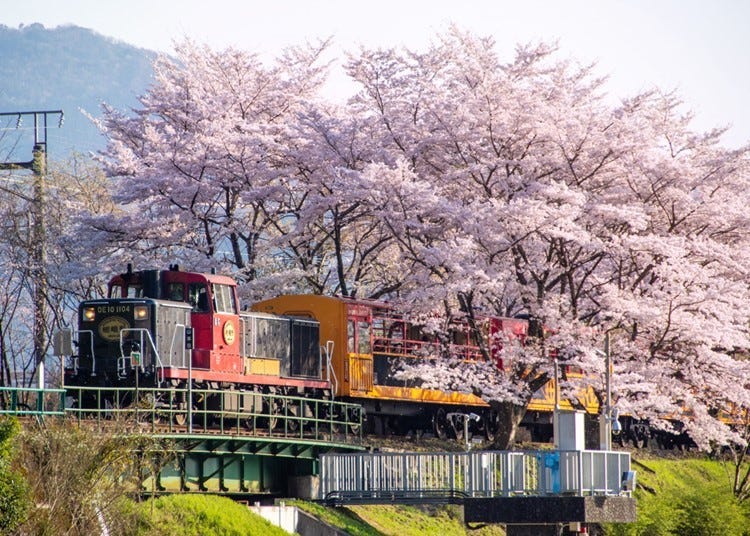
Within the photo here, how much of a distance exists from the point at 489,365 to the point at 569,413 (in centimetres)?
826

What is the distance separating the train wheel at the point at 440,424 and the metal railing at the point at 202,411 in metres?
3.61

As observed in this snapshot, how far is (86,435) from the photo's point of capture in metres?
24.1

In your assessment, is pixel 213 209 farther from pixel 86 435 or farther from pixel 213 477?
pixel 86 435

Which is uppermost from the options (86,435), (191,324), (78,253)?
(78,253)

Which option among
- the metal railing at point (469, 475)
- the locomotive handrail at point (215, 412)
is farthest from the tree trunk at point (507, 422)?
the metal railing at point (469, 475)

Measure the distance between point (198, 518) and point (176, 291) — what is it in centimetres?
872

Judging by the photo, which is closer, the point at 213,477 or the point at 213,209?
the point at 213,477

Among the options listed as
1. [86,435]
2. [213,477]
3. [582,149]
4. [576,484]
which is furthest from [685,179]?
[86,435]

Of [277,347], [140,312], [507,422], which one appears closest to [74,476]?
[140,312]

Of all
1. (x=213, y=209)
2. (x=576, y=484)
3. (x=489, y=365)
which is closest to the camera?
(x=576, y=484)

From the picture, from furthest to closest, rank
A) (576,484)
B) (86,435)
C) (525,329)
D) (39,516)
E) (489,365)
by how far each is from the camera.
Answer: (525,329) < (489,365) < (576,484) < (86,435) < (39,516)

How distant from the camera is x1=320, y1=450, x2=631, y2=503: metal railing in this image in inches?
1170

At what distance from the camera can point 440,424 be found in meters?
43.6

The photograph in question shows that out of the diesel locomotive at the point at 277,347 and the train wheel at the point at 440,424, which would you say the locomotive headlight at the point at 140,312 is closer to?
the diesel locomotive at the point at 277,347
